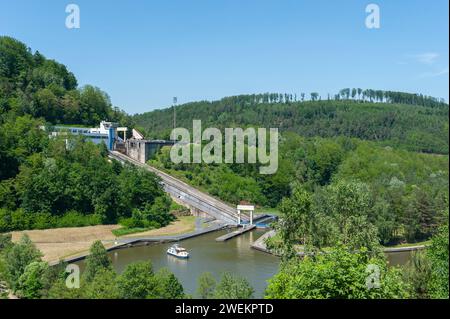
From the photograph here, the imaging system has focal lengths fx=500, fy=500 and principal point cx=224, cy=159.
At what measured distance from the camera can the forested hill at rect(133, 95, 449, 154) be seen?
56.4 metres

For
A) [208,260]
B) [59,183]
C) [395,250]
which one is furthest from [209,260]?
[59,183]

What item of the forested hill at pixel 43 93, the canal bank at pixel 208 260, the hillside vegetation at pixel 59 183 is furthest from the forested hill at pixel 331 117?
the canal bank at pixel 208 260

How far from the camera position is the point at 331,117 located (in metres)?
67.8

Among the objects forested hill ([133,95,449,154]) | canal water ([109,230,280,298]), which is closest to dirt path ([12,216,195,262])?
canal water ([109,230,280,298])

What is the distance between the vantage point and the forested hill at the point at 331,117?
5638 centimetres

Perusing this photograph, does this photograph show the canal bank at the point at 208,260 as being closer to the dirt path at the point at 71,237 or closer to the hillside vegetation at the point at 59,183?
the dirt path at the point at 71,237

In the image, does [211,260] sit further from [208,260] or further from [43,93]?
[43,93]

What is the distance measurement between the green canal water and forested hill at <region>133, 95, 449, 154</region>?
28.6m

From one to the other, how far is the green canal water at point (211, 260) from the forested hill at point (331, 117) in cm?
2861

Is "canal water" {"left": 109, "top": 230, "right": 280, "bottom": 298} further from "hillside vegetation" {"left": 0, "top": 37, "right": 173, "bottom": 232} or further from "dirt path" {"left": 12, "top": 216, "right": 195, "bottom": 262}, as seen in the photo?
"hillside vegetation" {"left": 0, "top": 37, "right": 173, "bottom": 232}

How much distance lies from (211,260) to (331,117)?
5241 centimetres

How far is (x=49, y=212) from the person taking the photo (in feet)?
75.3

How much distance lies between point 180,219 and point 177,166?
7441 mm
